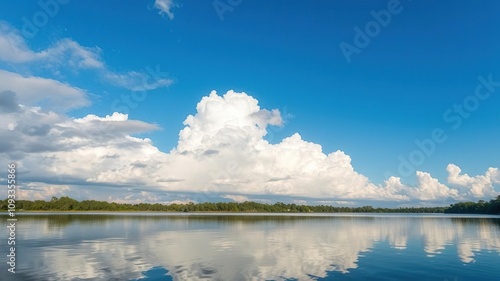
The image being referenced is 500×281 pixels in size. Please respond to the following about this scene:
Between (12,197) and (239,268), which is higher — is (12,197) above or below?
above

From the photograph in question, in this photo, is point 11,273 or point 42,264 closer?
point 11,273

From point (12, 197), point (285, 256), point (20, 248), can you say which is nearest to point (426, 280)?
point (285, 256)

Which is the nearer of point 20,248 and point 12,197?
point 12,197

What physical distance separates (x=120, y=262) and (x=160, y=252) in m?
7.44

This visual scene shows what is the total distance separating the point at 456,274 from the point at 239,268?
19127 millimetres

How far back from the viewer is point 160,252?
42.7 m

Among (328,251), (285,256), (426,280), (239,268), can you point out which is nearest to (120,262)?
(239,268)

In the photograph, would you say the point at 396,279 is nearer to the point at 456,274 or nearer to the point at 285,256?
the point at 456,274

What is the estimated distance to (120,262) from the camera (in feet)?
117

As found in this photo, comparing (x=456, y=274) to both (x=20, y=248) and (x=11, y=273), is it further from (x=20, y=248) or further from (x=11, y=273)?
(x=20, y=248)

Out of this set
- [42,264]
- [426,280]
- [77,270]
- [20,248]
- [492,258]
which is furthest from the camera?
[20,248]

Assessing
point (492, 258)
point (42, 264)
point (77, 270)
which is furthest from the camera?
point (492, 258)

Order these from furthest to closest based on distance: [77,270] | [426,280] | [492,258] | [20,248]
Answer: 1. [20,248]
2. [492,258]
3. [77,270]
4. [426,280]

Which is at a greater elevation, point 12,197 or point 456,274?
point 12,197
